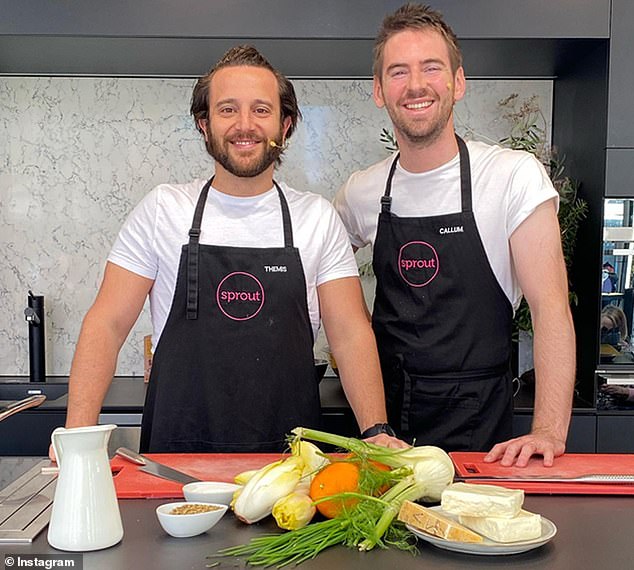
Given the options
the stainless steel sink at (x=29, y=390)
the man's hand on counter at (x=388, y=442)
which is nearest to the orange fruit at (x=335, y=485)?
the man's hand on counter at (x=388, y=442)

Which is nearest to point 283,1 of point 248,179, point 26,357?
point 248,179

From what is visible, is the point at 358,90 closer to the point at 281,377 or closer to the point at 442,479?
the point at 281,377

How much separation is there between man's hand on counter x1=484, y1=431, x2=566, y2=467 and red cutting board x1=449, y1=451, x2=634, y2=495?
0.01 metres

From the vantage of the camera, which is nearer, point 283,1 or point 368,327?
point 368,327

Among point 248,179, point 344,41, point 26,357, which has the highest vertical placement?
point 344,41

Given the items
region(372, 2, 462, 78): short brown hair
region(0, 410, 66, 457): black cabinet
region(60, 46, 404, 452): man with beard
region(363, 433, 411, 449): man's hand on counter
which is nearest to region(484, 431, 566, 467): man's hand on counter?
region(363, 433, 411, 449): man's hand on counter

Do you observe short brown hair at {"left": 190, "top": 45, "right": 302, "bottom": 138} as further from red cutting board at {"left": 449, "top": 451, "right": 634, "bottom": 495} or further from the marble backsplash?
the marble backsplash

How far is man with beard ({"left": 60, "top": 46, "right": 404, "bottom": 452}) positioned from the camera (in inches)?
68.1

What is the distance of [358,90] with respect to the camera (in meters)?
2.93

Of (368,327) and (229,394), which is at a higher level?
(368,327)

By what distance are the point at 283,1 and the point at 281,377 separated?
121 centimetres

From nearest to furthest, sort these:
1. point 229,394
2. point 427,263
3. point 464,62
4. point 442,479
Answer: point 442,479, point 229,394, point 427,263, point 464,62

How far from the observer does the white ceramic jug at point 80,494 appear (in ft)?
3.22

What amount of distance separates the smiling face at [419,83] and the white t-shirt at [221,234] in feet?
0.88
